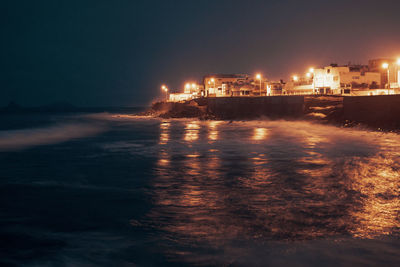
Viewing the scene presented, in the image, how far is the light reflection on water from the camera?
8180mm

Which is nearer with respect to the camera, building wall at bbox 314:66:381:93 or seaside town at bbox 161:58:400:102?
seaside town at bbox 161:58:400:102

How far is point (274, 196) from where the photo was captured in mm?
11461

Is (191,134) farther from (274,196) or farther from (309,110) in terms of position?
(274,196)

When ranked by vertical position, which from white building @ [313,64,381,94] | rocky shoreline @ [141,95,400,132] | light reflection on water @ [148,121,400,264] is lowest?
light reflection on water @ [148,121,400,264]

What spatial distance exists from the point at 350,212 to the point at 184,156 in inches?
537

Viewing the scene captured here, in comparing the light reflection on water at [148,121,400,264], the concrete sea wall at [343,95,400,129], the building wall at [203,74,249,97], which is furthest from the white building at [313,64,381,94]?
the light reflection on water at [148,121,400,264]

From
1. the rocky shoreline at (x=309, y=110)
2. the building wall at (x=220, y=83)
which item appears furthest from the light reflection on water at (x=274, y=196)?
the building wall at (x=220, y=83)

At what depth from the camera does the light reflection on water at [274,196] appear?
26.8 ft

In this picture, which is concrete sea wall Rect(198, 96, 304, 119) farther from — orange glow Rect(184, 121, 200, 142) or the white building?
orange glow Rect(184, 121, 200, 142)

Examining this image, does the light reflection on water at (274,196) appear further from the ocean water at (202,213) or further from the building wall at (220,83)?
the building wall at (220,83)

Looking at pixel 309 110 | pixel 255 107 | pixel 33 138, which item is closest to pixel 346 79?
pixel 309 110

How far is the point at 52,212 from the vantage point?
10070mm

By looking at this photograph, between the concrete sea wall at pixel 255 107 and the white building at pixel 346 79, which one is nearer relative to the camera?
the concrete sea wall at pixel 255 107

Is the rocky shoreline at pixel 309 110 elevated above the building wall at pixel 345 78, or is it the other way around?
the building wall at pixel 345 78
